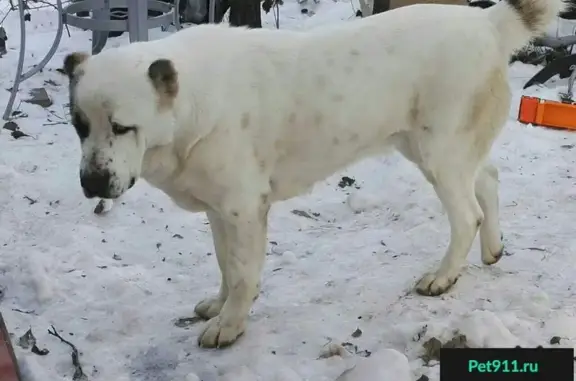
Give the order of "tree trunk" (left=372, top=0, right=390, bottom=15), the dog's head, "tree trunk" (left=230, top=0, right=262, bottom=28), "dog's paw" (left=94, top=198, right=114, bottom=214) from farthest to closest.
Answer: "tree trunk" (left=230, top=0, right=262, bottom=28), "tree trunk" (left=372, top=0, right=390, bottom=15), "dog's paw" (left=94, top=198, right=114, bottom=214), the dog's head

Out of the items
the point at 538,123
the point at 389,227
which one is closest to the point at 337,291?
the point at 389,227

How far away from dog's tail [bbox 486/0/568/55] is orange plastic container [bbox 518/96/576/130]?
6.31 feet

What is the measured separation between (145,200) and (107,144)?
172cm

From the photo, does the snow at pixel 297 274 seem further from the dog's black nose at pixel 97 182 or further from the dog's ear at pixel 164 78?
the dog's ear at pixel 164 78

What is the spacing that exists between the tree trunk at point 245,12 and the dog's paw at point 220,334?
303 cm

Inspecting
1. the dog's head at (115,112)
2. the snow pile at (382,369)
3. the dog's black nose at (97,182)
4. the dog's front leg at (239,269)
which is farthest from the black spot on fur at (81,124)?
the snow pile at (382,369)

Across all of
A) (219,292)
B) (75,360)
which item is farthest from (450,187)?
(75,360)

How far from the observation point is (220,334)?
106 inches

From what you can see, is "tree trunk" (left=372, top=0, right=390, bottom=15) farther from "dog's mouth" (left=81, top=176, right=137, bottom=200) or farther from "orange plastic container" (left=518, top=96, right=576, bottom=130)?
"dog's mouth" (left=81, top=176, right=137, bottom=200)

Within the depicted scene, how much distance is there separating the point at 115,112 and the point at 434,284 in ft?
4.76

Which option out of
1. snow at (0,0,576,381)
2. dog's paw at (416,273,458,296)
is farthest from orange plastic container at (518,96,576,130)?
dog's paw at (416,273,458,296)

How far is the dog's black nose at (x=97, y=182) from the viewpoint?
85.7 inches

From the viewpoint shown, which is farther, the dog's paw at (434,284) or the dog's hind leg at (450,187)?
the dog's paw at (434,284)

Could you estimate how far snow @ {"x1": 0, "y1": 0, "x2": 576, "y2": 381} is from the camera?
2590mm
